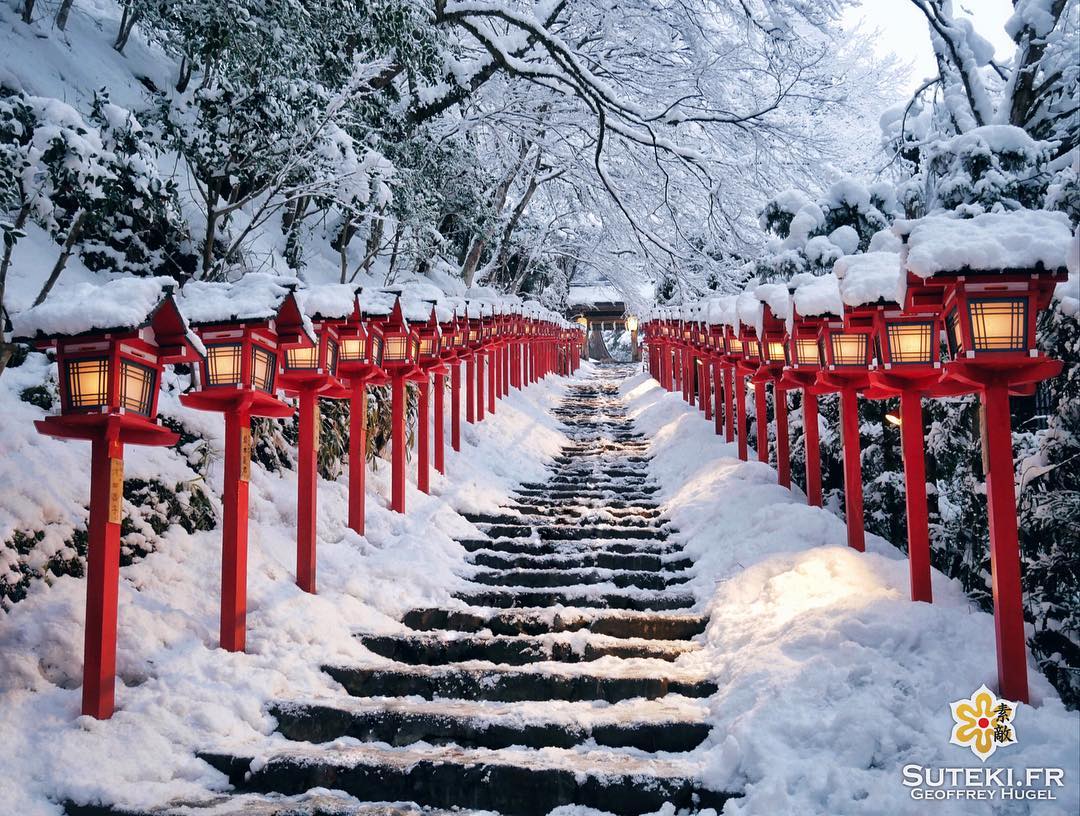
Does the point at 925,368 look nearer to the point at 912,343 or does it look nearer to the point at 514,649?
the point at 912,343

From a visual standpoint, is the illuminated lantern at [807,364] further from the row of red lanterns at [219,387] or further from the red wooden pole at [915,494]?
the row of red lanterns at [219,387]

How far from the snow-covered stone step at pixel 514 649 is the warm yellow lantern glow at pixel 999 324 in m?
3.51

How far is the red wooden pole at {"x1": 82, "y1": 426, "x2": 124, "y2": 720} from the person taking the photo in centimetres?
477

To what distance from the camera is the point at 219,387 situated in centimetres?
591

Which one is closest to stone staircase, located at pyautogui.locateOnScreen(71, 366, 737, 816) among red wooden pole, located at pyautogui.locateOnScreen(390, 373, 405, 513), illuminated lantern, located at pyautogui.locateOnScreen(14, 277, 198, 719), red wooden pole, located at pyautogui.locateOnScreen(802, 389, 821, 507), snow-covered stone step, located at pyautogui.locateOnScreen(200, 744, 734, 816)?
snow-covered stone step, located at pyautogui.locateOnScreen(200, 744, 734, 816)

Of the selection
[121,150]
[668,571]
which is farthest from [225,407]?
[668,571]

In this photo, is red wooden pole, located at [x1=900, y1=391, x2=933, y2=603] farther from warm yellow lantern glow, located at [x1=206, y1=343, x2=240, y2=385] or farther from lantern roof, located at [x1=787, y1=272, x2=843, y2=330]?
warm yellow lantern glow, located at [x1=206, y1=343, x2=240, y2=385]

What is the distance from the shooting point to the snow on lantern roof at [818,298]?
7.16 meters

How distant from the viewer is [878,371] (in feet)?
20.3

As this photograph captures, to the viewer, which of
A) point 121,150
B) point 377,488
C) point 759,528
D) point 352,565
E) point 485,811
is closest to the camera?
point 485,811

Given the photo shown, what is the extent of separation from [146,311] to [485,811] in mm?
3726

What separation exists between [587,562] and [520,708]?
3.61 meters

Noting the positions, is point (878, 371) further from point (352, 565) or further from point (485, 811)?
point (352, 565)

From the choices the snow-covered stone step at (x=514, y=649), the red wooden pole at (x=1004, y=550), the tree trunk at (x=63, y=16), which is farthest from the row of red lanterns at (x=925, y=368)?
the tree trunk at (x=63, y=16)
